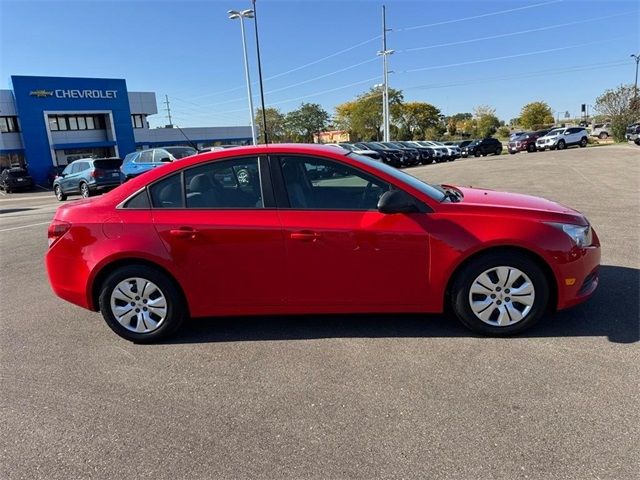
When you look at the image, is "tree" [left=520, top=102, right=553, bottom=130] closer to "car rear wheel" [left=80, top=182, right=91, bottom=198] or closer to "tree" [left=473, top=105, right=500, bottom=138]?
"tree" [left=473, top=105, right=500, bottom=138]

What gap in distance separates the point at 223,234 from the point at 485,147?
4153 cm

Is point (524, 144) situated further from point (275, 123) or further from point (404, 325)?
point (275, 123)

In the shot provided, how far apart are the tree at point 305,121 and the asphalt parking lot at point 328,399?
9942 centimetres

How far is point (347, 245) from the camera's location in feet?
12.1

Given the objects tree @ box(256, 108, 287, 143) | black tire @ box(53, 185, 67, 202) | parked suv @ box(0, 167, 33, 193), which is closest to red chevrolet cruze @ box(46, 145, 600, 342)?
black tire @ box(53, 185, 67, 202)

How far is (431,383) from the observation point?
124 inches

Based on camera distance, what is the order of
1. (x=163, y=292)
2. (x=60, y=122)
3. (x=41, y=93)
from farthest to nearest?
(x=60, y=122) < (x=41, y=93) < (x=163, y=292)

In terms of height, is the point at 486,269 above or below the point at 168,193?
below

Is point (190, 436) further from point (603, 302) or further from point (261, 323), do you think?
point (603, 302)

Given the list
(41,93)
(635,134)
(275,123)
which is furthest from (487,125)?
(41,93)

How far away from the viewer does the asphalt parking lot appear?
2484 mm

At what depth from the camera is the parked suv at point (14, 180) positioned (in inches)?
1270

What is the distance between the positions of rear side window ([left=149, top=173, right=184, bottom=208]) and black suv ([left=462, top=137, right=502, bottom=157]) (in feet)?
136

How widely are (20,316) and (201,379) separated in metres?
2.76
